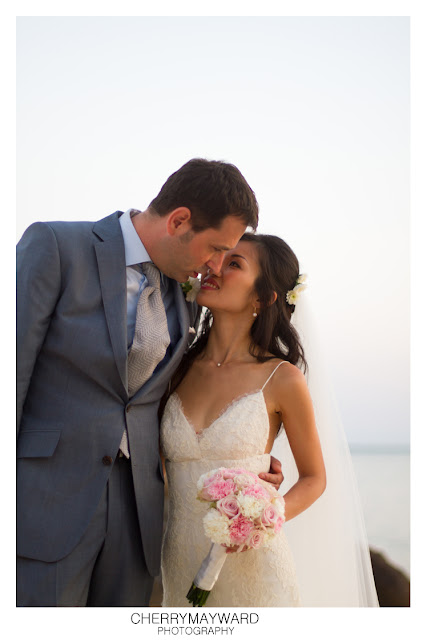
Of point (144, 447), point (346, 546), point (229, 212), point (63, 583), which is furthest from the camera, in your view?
point (346, 546)

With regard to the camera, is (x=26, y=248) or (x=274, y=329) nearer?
(x=26, y=248)

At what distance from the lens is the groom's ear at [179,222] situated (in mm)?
3246

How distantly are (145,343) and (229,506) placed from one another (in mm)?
854

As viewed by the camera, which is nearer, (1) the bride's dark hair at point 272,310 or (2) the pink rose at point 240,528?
(2) the pink rose at point 240,528

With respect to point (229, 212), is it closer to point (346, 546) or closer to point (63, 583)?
point (63, 583)

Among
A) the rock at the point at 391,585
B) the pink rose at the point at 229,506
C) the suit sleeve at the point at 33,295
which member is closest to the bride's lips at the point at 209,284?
the suit sleeve at the point at 33,295

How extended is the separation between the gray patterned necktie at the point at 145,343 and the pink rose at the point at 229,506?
500 mm

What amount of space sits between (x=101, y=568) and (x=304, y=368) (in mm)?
1802

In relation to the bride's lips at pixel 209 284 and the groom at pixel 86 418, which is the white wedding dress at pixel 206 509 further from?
the bride's lips at pixel 209 284

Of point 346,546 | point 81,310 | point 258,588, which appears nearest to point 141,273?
point 81,310

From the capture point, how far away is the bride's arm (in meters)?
3.46

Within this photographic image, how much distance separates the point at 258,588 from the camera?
330cm

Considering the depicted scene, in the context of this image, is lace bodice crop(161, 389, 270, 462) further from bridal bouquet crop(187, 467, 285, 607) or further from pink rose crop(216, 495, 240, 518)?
pink rose crop(216, 495, 240, 518)

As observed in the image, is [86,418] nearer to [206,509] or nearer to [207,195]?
[206,509]
